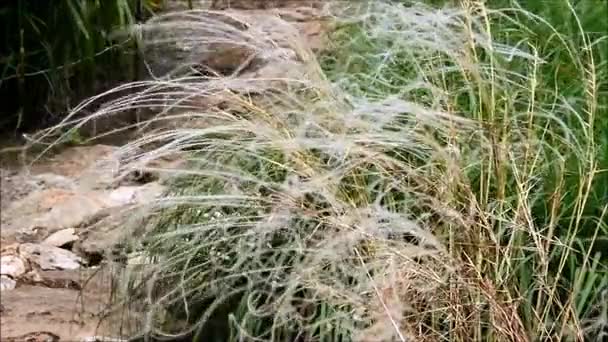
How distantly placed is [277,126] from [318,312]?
34 cm

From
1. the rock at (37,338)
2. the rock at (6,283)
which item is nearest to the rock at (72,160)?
the rock at (6,283)

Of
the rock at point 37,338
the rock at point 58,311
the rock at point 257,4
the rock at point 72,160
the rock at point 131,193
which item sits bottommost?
the rock at point 37,338

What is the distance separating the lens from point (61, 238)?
2.62 m

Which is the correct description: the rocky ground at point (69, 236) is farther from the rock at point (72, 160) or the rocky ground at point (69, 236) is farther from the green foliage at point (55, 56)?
the green foliage at point (55, 56)

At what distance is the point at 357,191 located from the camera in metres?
1.91

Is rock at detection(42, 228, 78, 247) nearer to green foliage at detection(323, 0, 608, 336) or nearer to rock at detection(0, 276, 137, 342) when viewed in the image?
rock at detection(0, 276, 137, 342)

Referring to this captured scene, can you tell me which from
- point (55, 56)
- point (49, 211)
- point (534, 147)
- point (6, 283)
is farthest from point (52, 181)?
point (534, 147)

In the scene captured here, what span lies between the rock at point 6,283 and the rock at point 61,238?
6.3 inches

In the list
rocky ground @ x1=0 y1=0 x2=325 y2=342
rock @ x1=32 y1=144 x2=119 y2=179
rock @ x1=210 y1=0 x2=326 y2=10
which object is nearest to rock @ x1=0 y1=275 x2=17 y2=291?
rocky ground @ x1=0 y1=0 x2=325 y2=342

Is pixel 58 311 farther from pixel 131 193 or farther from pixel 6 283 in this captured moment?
pixel 131 193

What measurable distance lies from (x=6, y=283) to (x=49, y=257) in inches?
5.5

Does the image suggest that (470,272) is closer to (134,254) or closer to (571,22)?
(134,254)

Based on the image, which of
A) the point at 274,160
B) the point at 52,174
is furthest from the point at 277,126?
the point at 52,174

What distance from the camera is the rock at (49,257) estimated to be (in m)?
2.55
